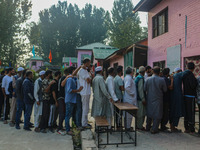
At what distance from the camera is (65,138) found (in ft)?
17.2

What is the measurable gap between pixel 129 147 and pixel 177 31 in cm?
669

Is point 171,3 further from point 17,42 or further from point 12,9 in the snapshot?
point 17,42

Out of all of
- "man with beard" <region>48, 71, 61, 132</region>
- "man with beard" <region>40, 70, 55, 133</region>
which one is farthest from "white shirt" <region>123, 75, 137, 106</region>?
"man with beard" <region>40, 70, 55, 133</region>

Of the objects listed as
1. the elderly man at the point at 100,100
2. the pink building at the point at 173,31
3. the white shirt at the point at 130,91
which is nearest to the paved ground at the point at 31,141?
the elderly man at the point at 100,100

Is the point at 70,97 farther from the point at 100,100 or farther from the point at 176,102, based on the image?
the point at 176,102

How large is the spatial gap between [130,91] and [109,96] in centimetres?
62

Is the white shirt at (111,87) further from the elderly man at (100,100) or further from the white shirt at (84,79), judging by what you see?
the white shirt at (84,79)

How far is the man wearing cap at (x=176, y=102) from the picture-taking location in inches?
214

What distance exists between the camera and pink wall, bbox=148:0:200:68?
796 cm

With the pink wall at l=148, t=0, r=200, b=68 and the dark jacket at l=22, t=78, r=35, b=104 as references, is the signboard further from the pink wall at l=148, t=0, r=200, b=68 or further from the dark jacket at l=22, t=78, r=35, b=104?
the dark jacket at l=22, t=78, r=35, b=104

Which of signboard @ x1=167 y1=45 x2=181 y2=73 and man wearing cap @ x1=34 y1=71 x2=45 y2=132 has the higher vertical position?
signboard @ x1=167 y1=45 x2=181 y2=73

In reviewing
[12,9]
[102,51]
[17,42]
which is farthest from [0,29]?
[102,51]

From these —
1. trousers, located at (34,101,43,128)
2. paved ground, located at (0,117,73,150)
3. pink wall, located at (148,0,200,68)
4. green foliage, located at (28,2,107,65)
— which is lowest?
paved ground, located at (0,117,73,150)

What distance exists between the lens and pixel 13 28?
22.3 m
